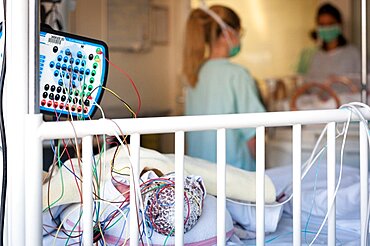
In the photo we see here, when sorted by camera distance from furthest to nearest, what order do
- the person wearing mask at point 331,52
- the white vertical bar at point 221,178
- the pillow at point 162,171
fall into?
the person wearing mask at point 331,52 → the pillow at point 162,171 → the white vertical bar at point 221,178

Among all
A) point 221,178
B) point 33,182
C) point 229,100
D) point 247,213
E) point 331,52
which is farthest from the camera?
point 331,52

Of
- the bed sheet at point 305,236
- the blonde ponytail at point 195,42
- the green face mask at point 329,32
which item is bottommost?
the bed sheet at point 305,236

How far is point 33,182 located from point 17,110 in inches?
5.4

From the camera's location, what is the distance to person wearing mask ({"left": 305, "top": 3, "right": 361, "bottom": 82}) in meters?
4.18

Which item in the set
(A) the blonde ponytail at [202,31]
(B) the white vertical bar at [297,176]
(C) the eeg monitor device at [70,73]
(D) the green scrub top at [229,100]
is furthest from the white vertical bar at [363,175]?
(A) the blonde ponytail at [202,31]

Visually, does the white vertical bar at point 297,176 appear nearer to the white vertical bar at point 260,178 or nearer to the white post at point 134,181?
the white vertical bar at point 260,178

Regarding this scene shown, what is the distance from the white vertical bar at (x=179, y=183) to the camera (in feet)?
4.06

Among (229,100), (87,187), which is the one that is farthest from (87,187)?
(229,100)

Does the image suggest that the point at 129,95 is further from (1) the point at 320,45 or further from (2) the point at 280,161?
(1) the point at 320,45

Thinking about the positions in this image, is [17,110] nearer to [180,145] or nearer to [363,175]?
[180,145]

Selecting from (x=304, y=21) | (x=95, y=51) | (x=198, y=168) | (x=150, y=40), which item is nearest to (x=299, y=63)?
(x=304, y=21)

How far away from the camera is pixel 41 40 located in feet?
4.24

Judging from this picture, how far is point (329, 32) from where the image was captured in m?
4.20

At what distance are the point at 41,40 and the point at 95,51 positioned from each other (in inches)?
5.0
